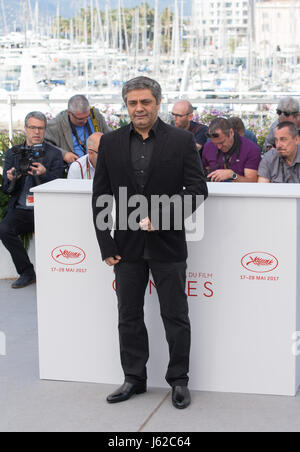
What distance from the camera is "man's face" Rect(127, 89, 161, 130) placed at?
4.61 m

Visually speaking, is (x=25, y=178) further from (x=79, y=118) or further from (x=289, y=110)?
(x=289, y=110)

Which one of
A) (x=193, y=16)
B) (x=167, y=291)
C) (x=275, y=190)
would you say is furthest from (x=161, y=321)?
(x=193, y=16)

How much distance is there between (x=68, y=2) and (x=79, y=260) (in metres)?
35.8

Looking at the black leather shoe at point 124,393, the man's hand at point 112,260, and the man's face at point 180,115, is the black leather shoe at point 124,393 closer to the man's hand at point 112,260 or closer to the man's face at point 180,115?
the man's hand at point 112,260

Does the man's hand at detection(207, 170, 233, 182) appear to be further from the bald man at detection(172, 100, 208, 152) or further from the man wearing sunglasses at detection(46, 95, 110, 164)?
the man wearing sunglasses at detection(46, 95, 110, 164)

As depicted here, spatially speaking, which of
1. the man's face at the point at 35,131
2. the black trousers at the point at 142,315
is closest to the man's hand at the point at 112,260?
the black trousers at the point at 142,315

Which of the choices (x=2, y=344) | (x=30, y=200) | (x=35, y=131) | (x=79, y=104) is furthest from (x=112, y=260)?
(x=79, y=104)

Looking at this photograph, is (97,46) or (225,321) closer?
(225,321)

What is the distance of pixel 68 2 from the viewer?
128 feet

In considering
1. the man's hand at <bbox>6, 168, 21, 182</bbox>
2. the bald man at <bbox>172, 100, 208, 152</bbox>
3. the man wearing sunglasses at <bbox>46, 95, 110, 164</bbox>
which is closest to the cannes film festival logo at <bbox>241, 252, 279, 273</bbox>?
the man's hand at <bbox>6, 168, 21, 182</bbox>

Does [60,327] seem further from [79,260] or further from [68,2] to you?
[68,2]

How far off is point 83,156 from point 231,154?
1.42m

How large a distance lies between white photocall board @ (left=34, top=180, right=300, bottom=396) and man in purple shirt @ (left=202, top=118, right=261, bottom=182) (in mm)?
2333
